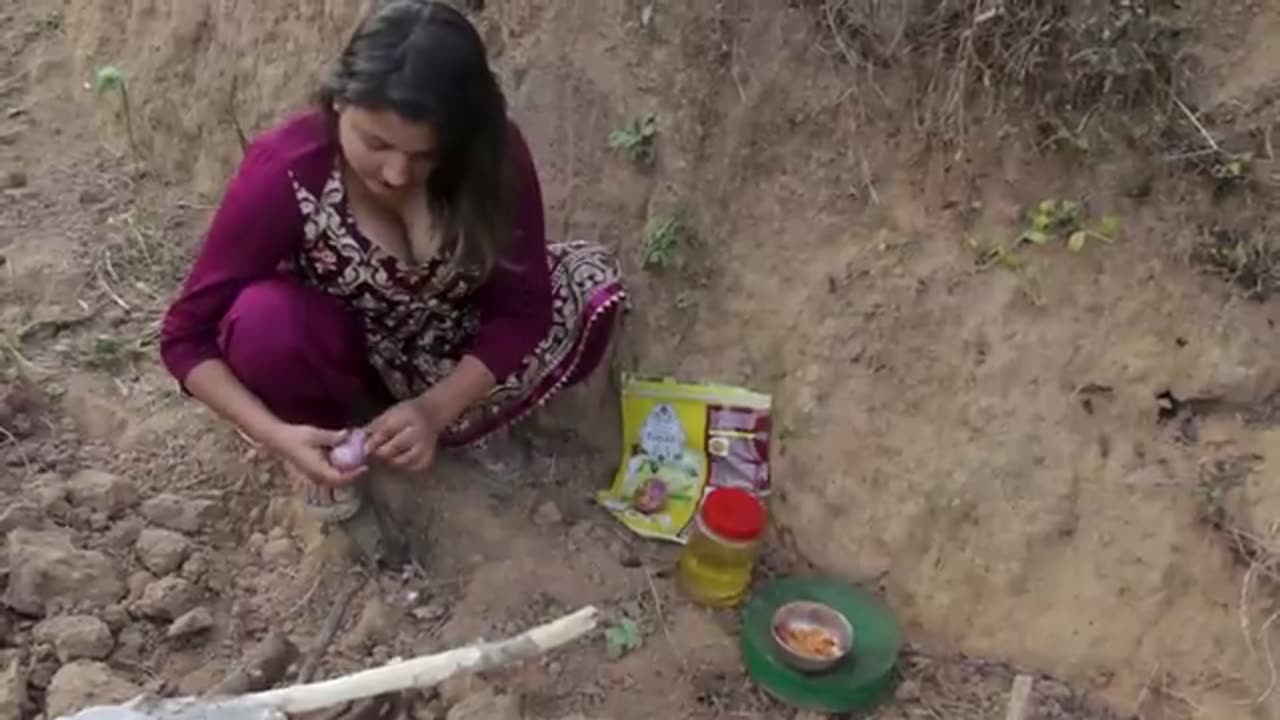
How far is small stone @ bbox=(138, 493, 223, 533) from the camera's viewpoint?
2232mm

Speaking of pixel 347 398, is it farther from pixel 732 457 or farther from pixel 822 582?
pixel 822 582

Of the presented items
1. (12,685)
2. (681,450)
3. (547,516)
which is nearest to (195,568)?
(12,685)

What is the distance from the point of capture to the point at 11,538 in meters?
2.13

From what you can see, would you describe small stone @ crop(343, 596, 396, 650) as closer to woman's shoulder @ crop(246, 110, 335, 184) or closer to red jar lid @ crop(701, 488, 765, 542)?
red jar lid @ crop(701, 488, 765, 542)

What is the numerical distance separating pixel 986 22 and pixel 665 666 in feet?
3.63

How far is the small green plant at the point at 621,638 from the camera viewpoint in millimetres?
2139

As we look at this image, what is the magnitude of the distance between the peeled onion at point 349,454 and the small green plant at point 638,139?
0.73m

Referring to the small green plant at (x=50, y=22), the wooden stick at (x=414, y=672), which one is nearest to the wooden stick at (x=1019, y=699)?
the wooden stick at (x=414, y=672)

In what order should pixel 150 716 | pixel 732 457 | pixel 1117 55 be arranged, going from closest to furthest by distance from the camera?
pixel 150 716 < pixel 1117 55 < pixel 732 457

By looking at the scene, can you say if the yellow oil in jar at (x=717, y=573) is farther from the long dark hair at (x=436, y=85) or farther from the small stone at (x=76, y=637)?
the small stone at (x=76, y=637)

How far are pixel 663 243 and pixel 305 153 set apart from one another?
2.14ft

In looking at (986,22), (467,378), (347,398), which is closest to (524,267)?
(467,378)

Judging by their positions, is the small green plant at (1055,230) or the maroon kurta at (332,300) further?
the small green plant at (1055,230)

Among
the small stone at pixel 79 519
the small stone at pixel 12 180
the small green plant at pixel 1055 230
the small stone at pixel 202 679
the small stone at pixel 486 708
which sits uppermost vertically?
the small green plant at pixel 1055 230
